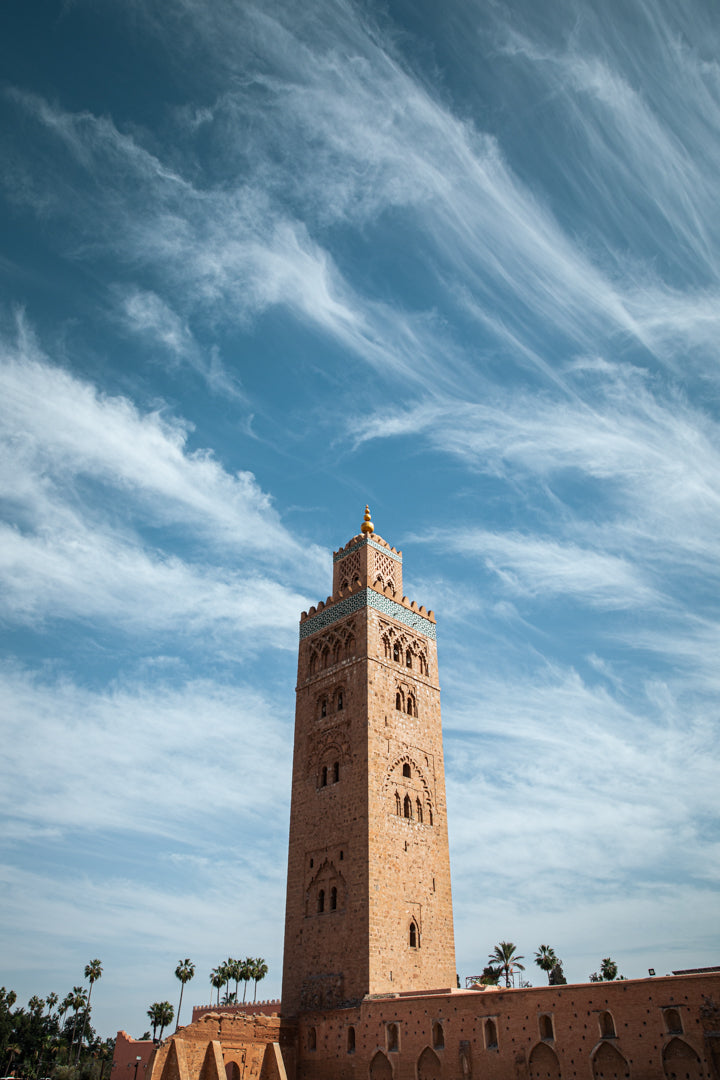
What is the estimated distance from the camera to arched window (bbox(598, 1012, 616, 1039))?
1595cm

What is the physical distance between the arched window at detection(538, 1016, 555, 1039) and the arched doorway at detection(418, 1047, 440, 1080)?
3277 mm

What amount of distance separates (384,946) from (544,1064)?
20.2 feet

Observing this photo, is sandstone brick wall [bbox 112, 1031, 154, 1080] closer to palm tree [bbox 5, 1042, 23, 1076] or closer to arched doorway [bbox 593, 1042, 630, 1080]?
palm tree [bbox 5, 1042, 23, 1076]

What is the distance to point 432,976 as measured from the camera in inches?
898

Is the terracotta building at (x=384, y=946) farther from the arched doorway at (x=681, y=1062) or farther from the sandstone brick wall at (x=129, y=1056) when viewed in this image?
the sandstone brick wall at (x=129, y=1056)

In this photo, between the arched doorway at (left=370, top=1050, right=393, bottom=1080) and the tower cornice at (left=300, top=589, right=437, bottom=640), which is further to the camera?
the tower cornice at (left=300, top=589, right=437, bottom=640)

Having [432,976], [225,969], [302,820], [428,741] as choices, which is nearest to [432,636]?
[428,741]

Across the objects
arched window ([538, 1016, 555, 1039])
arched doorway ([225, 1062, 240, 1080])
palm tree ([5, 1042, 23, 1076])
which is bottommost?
palm tree ([5, 1042, 23, 1076])

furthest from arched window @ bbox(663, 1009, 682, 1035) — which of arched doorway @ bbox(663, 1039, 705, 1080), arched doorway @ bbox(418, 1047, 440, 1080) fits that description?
arched doorway @ bbox(418, 1047, 440, 1080)

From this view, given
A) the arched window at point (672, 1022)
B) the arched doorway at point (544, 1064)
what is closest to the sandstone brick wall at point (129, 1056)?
the arched doorway at point (544, 1064)

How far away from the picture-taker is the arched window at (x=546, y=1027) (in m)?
16.8

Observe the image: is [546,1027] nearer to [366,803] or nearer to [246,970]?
[366,803]

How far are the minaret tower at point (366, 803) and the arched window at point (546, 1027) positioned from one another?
18.6ft

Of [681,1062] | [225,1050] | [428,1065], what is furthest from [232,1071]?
[681,1062]
